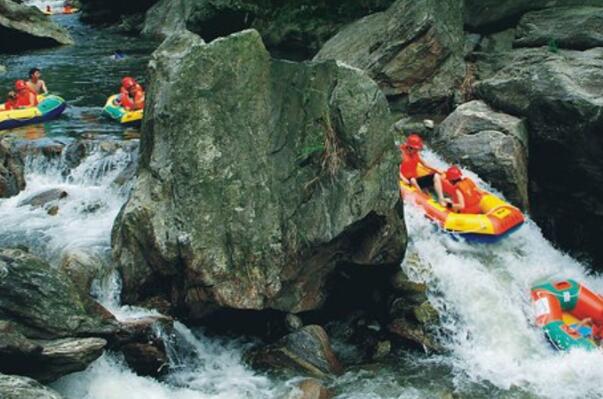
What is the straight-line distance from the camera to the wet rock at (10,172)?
10.5 metres

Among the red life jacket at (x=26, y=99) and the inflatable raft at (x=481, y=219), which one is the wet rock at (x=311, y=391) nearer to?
the inflatable raft at (x=481, y=219)

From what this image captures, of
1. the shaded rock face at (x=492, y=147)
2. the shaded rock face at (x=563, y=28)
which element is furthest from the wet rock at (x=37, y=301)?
the shaded rock face at (x=563, y=28)

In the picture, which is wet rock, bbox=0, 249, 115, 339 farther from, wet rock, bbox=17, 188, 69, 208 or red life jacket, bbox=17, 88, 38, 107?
→ red life jacket, bbox=17, 88, 38, 107

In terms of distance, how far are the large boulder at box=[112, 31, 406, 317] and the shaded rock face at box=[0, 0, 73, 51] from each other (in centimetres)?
1750

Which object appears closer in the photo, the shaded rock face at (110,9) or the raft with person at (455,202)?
the raft with person at (455,202)

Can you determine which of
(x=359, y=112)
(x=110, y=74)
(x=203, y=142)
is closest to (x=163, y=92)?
(x=203, y=142)

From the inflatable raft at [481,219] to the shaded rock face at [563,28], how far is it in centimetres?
454

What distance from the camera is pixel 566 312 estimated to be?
8.95 metres

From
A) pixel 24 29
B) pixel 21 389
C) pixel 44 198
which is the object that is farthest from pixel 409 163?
pixel 24 29

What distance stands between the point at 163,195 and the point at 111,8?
1035 inches

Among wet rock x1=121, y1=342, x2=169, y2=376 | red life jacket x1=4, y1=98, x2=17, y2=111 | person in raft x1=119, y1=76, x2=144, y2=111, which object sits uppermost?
person in raft x1=119, y1=76, x2=144, y2=111

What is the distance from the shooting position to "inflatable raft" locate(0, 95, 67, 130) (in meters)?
13.4

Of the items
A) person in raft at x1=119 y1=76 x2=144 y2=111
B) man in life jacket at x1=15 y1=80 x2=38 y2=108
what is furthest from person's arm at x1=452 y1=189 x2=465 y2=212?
man in life jacket at x1=15 y1=80 x2=38 y2=108

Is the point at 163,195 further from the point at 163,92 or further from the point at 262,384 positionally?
the point at 262,384
